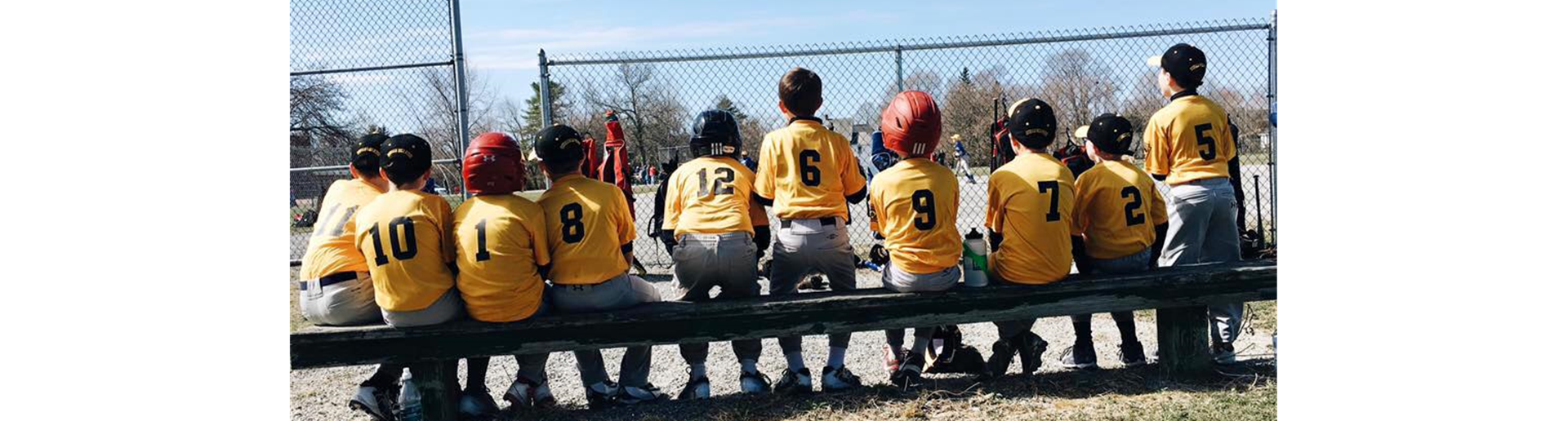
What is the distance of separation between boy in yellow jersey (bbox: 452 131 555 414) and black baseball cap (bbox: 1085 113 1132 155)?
A: 2.94 metres

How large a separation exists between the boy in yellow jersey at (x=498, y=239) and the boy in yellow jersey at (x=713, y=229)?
2.44 ft

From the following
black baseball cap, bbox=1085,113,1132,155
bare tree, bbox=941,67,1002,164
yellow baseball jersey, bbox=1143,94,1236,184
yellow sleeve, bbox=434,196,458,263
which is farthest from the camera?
bare tree, bbox=941,67,1002,164

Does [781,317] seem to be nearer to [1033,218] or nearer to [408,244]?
[1033,218]

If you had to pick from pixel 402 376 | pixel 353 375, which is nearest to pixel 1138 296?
pixel 402 376

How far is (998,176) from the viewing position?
16.1 feet

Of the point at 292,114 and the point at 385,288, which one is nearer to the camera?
the point at 385,288

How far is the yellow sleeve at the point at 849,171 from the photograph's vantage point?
5020 millimetres

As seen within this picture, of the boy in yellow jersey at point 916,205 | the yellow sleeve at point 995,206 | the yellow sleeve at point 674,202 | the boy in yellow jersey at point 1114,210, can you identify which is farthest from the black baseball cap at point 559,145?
the boy in yellow jersey at point 1114,210

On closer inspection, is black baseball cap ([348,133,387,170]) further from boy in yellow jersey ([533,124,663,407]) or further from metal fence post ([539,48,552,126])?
metal fence post ([539,48,552,126])

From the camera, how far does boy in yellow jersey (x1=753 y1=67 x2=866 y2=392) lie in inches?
193

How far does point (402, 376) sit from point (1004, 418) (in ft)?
10.6

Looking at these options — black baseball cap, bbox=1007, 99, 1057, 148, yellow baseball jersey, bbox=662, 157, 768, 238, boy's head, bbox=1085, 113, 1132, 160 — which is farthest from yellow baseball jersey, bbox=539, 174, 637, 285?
boy's head, bbox=1085, 113, 1132, 160

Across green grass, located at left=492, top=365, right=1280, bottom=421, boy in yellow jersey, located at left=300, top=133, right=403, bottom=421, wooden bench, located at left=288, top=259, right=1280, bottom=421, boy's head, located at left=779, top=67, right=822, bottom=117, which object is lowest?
green grass, located at left=492, top=365, right=1280, bottom=421
